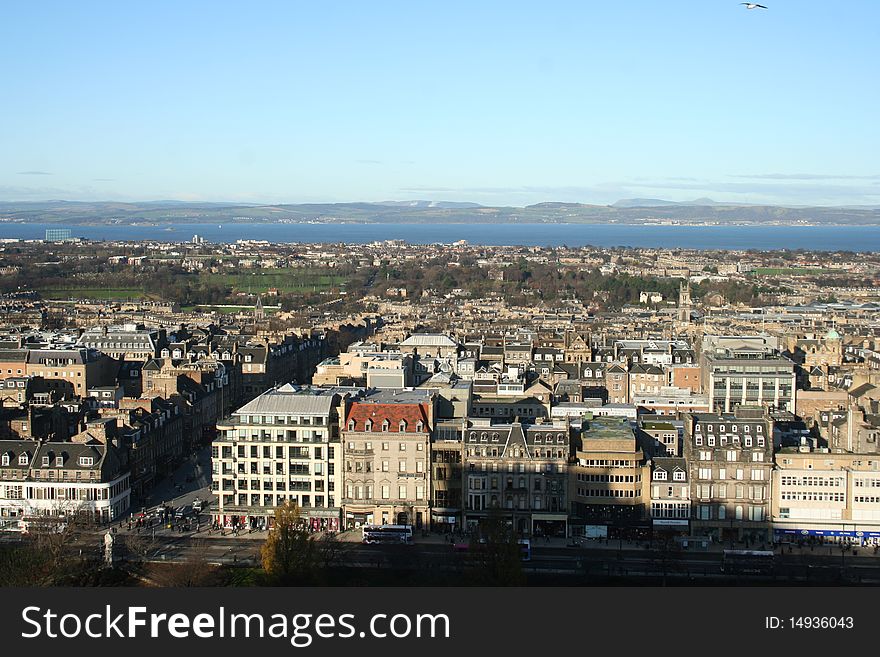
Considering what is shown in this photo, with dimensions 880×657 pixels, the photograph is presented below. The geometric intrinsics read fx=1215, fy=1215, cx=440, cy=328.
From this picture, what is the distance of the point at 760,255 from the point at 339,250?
6693cm

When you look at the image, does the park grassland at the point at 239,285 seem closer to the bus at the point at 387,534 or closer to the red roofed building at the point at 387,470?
the red roofed building at the point at 387,470

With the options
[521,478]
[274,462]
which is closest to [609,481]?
[521,478]

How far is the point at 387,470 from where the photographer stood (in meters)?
36.8

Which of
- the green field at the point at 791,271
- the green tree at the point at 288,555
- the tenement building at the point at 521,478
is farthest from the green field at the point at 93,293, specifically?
the green tree at the point at 288,555

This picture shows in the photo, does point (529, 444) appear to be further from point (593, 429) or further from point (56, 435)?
point (56, 435)

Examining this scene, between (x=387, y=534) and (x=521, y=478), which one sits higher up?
(x=521, y=478)

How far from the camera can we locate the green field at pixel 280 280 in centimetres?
12630

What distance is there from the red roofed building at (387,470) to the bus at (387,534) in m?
0.86

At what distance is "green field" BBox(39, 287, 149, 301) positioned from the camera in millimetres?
115312

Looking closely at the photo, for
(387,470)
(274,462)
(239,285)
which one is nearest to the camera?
(387,470)

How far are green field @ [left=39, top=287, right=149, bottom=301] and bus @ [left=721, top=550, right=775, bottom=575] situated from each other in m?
89.5

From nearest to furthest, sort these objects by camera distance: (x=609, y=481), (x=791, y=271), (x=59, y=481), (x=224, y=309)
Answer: (x=609, y=481)
(x=59, y=481)
(x=224, y=309)
(x=791, y=271)

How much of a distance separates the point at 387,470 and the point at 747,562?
10.9 m

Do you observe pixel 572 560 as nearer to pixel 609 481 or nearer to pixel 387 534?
pixel 609 481
